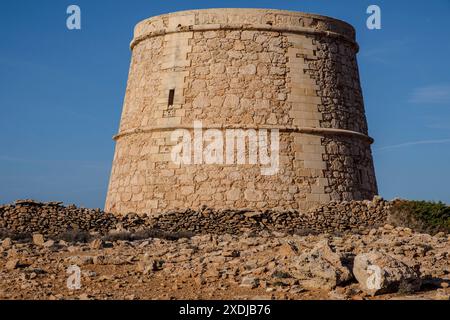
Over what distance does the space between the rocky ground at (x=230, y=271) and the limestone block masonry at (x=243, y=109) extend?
484 centimetres

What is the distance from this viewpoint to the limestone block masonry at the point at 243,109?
14.7 metres

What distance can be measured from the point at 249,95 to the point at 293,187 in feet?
7.89

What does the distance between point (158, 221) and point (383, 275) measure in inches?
294

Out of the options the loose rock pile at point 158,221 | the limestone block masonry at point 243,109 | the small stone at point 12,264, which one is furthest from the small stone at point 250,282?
the limestone block masonry at point 243,109

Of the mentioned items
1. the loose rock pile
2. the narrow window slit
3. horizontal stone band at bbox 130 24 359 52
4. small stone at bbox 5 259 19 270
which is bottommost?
small stone at bbox 5 259 19 270

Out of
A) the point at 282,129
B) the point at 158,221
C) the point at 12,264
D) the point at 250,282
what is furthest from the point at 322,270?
the point at 282,129

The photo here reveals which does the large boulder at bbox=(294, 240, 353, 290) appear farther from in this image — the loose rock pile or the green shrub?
the green shrub

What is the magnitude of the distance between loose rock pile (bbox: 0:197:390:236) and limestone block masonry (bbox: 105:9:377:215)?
84 cm

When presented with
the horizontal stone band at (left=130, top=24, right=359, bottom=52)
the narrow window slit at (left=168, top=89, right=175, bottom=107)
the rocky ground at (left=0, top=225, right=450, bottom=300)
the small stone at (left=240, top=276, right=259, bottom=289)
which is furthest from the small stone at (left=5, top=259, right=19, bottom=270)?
the horizontal stone band at (left=130, top=24, right=359, bottom=52)

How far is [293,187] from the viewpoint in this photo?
14.7m

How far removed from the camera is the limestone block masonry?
1466cm

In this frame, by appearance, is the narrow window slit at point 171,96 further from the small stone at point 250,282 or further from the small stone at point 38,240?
the small stone at point 250,282
